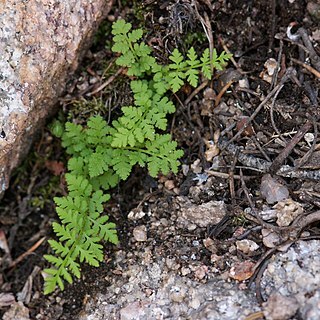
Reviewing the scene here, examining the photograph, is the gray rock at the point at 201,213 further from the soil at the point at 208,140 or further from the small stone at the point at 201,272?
the small stone at the point at 201,272

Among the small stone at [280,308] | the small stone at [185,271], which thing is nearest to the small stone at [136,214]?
the small stone at [185,271]

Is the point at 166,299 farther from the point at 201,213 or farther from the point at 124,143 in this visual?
the point at 124,143

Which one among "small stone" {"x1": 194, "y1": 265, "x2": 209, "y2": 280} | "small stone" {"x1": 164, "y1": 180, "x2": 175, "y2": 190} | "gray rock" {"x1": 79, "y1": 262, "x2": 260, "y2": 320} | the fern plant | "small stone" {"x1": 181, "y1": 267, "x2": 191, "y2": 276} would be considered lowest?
"gray rock" {"x1": 79, "y1": 262, "x2": 260, "y2": 320}

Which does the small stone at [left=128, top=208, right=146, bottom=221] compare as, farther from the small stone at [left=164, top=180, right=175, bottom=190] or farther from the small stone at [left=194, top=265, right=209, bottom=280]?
the small stone at [left=194, top=265, right=209, bottom=280]

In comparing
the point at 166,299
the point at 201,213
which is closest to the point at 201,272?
the point at 166,299

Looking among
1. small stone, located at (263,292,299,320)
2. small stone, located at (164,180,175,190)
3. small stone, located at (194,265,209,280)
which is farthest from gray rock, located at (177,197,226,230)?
small stone, located at (263,292,299,320)
